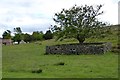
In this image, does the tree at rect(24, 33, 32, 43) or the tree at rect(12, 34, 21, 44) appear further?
the tree at rect(24, 33, 32, 43)

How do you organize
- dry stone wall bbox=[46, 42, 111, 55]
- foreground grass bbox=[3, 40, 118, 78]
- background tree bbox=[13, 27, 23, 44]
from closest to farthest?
1. foreground grass bbox=[3, 40, 118, 78]
2. dry stone wall bbox=[46, 42, 111, 55]
3. background tree bbox=[13, 27, 23, 44]

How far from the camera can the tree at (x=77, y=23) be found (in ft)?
165

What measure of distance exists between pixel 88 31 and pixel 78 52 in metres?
8.47

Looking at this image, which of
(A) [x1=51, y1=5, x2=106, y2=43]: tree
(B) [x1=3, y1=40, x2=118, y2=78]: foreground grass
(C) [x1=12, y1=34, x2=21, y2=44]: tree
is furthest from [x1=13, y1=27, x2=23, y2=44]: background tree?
(B) [x1=3, y1=40, x2=118, y2=78]: foreground grass

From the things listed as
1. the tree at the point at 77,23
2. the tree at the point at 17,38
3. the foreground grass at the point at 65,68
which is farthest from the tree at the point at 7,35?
the foreground grass at the point at 65,68

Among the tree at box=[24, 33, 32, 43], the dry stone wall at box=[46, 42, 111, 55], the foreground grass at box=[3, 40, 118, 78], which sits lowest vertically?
the foreground grass at box=[3, 40, 118, 78]

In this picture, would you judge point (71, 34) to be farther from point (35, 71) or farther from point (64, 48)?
point (35, 71)

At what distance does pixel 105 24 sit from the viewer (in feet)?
173

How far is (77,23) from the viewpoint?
51000 millimetres

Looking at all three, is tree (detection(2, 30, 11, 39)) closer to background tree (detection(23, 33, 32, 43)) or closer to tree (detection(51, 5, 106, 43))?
background tree (detection(23, 33, 32, 43))

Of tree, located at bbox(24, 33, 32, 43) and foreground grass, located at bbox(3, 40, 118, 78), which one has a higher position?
tree, located at bbox(24, 33, 32, 43)

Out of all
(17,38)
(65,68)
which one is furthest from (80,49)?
(17,38)

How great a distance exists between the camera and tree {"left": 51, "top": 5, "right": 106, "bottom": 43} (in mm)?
Answer: 50156

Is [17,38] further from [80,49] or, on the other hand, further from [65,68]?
[65,68]
